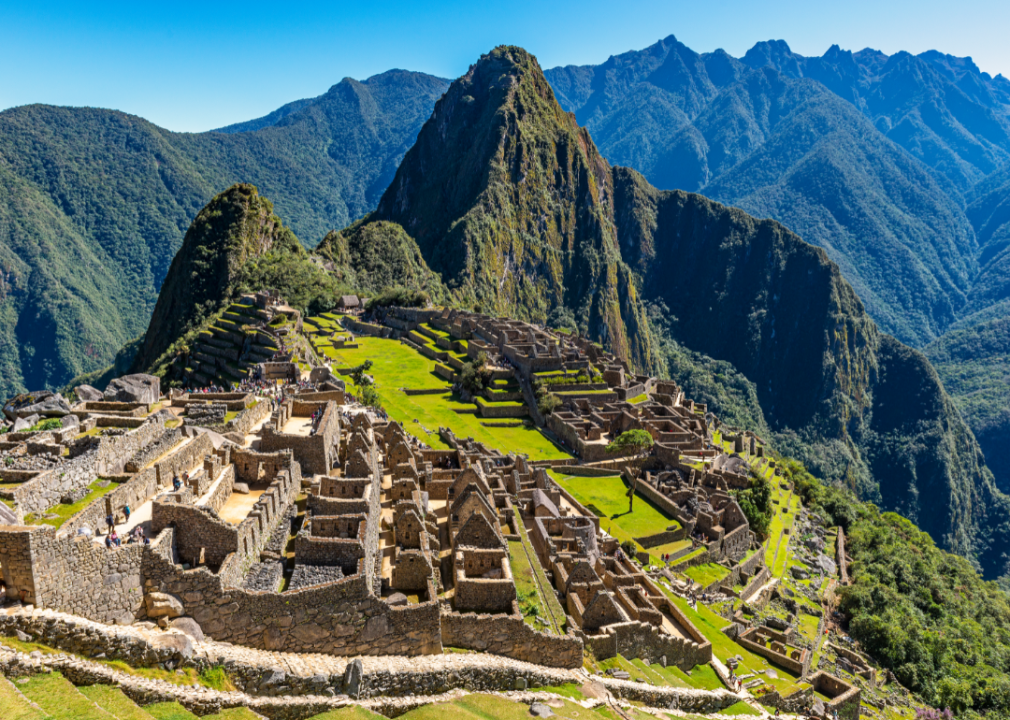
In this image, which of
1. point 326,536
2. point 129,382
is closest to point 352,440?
point 326,536

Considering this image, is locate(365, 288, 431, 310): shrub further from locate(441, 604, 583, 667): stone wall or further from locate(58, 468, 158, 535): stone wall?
locate(58, 468, 158, 535): stone wall

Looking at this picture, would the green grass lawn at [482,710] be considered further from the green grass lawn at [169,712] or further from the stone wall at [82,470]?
the stone wall at [82,470]

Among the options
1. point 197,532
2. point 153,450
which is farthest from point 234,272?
point 197,532

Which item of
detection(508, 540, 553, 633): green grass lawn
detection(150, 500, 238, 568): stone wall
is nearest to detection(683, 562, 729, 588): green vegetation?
detection(508, 540, 553, 633): green grass lawn

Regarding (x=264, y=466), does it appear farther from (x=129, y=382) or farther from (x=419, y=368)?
(x=419, y=368)

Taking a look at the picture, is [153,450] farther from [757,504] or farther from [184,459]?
[757,504]

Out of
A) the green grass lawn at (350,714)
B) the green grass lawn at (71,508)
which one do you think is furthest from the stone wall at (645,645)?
the green grass lawn at (71,508)
